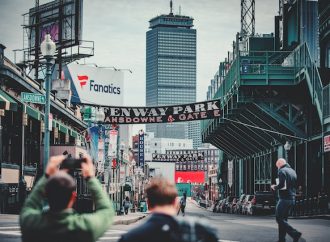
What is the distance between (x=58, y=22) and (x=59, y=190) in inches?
1858

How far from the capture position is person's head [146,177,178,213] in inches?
172

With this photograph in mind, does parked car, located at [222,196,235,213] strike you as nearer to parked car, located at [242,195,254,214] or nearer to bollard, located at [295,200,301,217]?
parked car, located at [242,195,254,214]

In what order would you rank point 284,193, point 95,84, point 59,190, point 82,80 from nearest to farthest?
1. point 59,190
2. point 284,193
3. point 82,80
4. point 95,84

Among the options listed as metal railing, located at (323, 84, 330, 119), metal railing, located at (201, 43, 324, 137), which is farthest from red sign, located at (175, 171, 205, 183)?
metal railing, located at (323, 84, 330, 119)

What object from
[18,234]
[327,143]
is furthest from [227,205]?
[18,234]

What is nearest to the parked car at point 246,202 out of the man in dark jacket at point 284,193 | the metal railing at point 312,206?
the metal railing at point 312,206

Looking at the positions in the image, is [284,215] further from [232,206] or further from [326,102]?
[232,206]

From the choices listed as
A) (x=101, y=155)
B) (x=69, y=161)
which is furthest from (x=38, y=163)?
(x=69, y=161)

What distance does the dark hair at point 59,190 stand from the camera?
4.36m

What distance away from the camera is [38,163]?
118 feet

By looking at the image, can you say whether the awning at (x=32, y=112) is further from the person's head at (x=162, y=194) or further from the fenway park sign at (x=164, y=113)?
the person's head at (x=162, y=194)

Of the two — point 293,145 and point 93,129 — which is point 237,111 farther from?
point 93,129

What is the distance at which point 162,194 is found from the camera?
4.37 meters

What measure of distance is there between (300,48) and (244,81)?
11.8 feet
